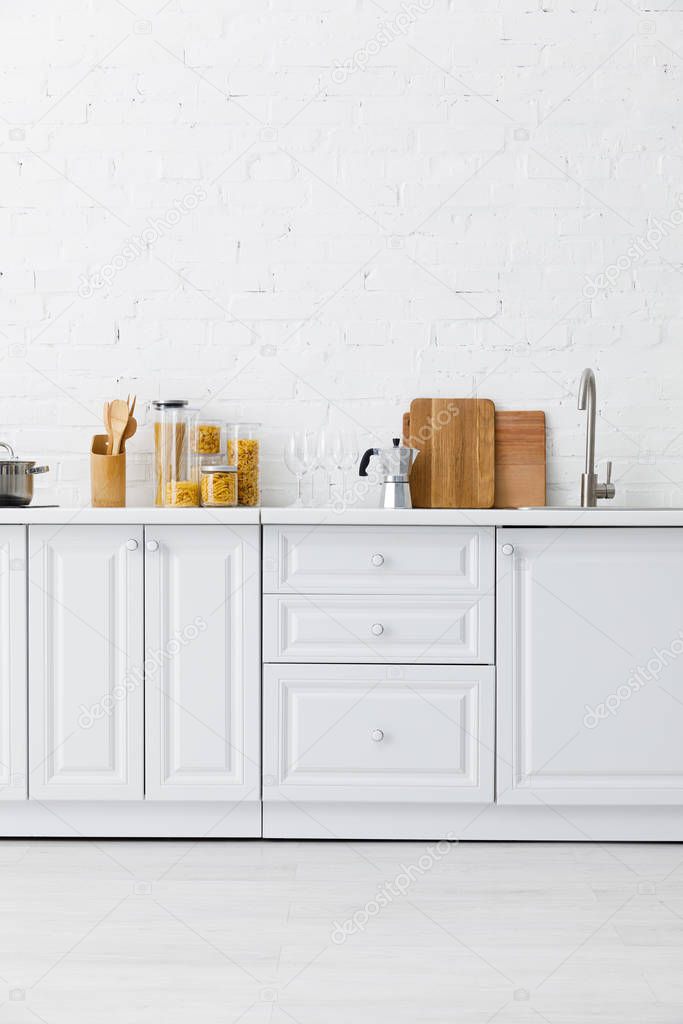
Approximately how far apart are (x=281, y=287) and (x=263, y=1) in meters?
0.87

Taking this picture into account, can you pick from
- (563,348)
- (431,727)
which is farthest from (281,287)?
(431,727)

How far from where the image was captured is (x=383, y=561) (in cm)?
234

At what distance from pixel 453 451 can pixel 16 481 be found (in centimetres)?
125

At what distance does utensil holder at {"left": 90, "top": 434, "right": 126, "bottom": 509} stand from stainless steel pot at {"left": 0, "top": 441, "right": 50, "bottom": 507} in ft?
0.55

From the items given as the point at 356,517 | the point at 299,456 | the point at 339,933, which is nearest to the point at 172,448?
the point at 299,456

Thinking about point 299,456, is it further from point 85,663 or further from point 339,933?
point 339,933

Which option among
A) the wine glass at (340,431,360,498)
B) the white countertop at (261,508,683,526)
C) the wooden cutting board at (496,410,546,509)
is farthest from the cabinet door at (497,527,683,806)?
the wine glass at (340,431,360,498)

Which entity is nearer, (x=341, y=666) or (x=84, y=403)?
(x=341, y=666)

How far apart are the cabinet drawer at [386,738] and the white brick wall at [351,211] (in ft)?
2.63

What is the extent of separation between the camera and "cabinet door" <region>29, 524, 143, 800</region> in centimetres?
234

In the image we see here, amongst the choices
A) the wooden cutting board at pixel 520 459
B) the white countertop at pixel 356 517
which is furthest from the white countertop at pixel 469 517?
the wooden cutting board at pixel 520 459

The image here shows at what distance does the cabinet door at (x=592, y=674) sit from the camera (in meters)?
2.33

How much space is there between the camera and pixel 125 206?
2.81 m

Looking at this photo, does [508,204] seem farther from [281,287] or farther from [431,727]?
[431,727]
